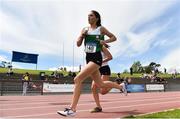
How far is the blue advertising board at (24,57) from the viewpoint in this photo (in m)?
44.7

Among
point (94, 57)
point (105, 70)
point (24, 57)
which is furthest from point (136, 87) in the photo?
point (94, 57)

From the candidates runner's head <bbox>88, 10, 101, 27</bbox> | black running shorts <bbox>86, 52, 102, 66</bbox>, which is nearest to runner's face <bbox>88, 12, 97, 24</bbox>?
runner's head <bbox>88, 10, 101, 27</bbox>

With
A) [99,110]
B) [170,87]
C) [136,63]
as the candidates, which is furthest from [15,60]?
[136,63]

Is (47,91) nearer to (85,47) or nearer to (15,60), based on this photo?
(15,60)

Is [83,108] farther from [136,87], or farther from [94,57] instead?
[136,87]

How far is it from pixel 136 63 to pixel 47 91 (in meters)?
143

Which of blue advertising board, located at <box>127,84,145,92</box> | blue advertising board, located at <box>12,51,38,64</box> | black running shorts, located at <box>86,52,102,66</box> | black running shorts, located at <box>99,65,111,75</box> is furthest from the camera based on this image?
blue advertising board, located at <box>12,51,38,64</box>

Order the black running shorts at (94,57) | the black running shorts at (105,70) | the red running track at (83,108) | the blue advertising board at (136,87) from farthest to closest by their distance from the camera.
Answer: the blue advertising board at (136,87) < the black running shorts at (105,70) < the red running track at (83,108) < the black running shorts at (94,57)

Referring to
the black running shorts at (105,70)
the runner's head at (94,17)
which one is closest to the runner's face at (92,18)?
the runner's head at (94,17)

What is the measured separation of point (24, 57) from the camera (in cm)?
4572

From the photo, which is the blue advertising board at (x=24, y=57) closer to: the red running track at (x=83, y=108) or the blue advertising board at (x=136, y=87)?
the blue advertising board at (x=136, y=87)

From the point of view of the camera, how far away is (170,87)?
45.7m

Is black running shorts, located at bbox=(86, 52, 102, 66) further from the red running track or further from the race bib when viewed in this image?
the red running track

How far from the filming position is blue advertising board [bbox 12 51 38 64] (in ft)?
147
